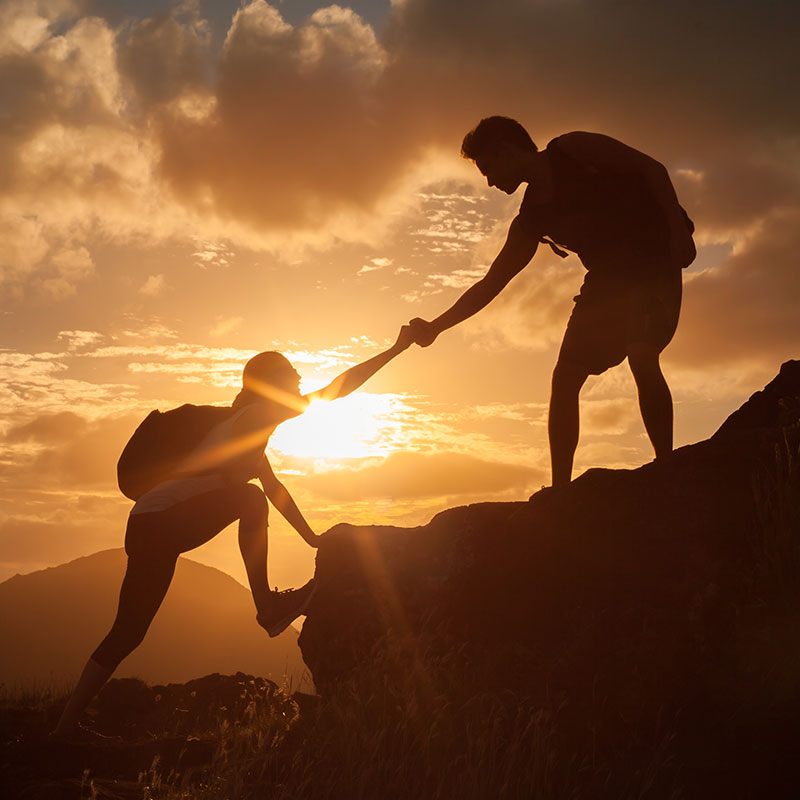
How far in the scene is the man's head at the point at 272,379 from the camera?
580 cm

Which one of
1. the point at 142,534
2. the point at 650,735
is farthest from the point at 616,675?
the point at 142,534

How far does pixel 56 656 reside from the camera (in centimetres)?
15725

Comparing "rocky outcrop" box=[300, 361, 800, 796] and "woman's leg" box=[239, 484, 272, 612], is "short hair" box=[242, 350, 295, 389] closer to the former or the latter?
"woman's leg" box=[239, 484, 272, 612]

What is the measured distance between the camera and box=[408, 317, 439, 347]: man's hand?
6777 millimetres

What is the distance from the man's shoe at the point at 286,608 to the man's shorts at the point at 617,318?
7.99ft

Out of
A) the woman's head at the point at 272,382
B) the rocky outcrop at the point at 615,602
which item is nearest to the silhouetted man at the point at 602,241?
the rocky outcrop at the point at 615,602

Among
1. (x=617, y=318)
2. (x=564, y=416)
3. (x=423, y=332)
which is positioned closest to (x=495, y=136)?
(x=617, y=318)

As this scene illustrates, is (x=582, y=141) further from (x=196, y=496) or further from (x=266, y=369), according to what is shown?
(x=196, y=496)

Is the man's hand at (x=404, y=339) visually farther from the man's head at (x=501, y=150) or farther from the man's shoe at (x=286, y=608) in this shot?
the man's shoe at (x=286, y=608)

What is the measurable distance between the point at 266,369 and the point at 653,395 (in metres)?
2.66

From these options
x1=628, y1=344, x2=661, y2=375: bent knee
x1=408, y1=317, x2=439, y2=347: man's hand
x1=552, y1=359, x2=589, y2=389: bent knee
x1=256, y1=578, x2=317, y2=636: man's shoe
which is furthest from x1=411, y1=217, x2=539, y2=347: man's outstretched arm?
x1=256, y1=578, x2=317, y2=636: man's shoe

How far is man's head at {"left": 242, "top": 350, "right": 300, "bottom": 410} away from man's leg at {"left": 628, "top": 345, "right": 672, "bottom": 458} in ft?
7.72

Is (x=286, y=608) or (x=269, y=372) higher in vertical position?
(x=269, y=372)

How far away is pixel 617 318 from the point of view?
5.52 metres
